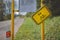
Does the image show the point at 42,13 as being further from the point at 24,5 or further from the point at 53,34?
the point at 53,34

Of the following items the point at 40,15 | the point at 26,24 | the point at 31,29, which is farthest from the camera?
the point at 26,24

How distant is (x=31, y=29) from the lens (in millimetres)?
9719

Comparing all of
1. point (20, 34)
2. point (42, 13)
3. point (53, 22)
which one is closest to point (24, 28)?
point (20, 34)

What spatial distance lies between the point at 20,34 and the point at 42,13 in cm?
338

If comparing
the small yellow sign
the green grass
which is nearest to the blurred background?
the green grass

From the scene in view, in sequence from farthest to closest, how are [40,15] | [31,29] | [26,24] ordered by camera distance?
[26,24]
[31,29]
[40,15]

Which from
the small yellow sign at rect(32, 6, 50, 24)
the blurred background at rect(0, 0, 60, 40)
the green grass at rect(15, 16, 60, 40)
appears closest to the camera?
the small yellow sign at rect(32, 6, 50, 24)

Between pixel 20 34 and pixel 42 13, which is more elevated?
pixel 42 13

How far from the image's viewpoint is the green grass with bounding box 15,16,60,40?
891 cm

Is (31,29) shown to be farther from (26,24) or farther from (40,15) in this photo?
(40,15)

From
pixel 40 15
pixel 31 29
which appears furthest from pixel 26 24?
pixel 40 15

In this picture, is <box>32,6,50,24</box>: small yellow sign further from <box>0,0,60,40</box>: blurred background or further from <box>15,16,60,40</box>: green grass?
<box>15,16,60,40</box>: green grass

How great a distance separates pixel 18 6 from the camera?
25.8 feet

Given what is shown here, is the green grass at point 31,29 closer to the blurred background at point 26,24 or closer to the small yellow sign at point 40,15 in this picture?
the blurred background at point 26,24
